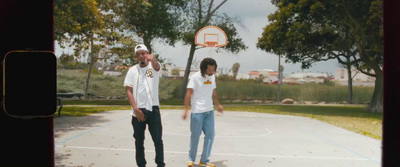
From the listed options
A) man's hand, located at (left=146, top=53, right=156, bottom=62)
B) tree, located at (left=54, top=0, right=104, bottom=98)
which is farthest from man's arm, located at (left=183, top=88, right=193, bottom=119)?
tree, located at (left=54, top=0, right=104, bottom=98)

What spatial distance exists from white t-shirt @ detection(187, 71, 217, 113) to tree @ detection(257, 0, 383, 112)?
0.55 meters

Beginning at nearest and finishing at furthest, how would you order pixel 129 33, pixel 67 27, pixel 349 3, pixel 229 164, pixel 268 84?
pixel 67 27
pixel 129 33
pixel 268 84
pixel 229 164
pixel 349 3

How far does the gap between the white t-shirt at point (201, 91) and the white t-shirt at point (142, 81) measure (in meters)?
0.49

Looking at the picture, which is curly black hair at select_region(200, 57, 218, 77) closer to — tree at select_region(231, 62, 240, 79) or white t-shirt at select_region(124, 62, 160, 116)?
tree at select_region(231, 62, 240, 79)

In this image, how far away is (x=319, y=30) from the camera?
12.5 ft

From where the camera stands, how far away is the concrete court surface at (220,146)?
2.91 metres

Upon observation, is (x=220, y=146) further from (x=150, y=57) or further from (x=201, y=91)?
(x=150, y=57)

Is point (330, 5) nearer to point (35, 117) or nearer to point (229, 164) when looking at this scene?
point (229, 164)

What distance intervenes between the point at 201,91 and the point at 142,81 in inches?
27.5

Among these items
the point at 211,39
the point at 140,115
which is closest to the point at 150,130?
the point at 140,115

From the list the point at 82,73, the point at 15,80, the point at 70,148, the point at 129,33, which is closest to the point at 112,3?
the point at 129,33

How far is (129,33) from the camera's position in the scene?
8.88 feet

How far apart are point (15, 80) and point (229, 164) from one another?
8.85 feet

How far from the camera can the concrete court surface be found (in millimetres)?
2908
